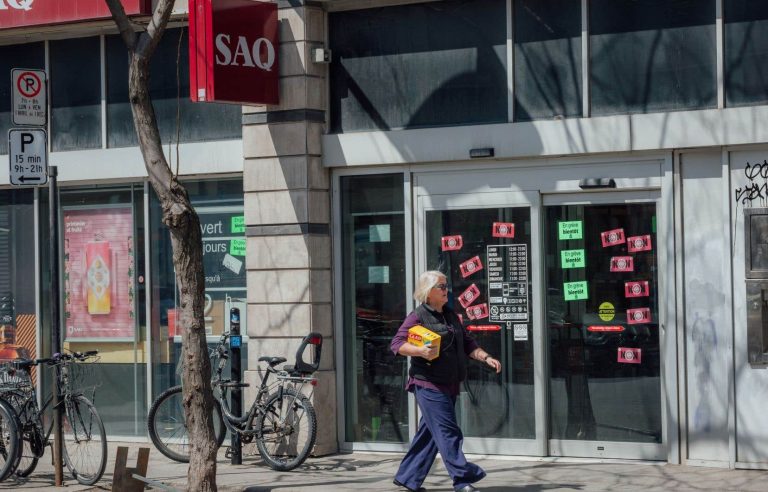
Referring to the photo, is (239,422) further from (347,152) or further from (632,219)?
(632,219)

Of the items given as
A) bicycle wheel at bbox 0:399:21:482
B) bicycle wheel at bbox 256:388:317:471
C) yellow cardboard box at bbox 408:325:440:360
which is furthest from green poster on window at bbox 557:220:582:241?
bicycle wheel at bbox 0:399:21:482

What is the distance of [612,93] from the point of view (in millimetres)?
10375

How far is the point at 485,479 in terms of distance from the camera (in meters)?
9.91

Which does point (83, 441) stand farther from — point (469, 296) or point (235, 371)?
point (469, 296)

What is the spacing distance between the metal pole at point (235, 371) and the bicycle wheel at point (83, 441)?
4.25 ft

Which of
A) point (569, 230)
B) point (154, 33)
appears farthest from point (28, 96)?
point (569, 230)

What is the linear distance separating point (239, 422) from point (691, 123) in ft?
15.7

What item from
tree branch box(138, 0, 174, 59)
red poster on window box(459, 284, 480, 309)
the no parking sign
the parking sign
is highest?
tree branch box(138, 0, 174, 59)

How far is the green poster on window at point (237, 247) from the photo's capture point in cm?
1209

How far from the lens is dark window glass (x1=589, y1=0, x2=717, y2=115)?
10.0m

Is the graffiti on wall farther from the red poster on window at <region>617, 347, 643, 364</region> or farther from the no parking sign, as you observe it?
the no parking sign

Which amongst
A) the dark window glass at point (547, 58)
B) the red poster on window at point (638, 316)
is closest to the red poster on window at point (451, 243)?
the dark window glass at point (547, 58)

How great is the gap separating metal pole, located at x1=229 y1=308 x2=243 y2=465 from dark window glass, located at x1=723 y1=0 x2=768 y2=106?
16.0 feet

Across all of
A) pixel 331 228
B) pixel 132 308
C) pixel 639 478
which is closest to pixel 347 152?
pixel 331 228
